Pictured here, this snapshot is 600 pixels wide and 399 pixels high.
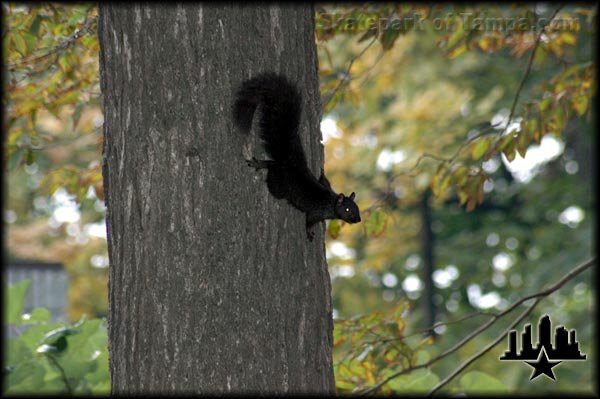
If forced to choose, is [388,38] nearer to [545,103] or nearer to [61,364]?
[545,103]

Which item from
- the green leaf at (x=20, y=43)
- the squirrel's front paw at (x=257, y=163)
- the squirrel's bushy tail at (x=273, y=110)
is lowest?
the squirrel's front paw at (x=257, y=163)

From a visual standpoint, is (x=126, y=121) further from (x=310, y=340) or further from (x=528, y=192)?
(x=528, y=192)

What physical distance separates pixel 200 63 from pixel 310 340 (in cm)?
76

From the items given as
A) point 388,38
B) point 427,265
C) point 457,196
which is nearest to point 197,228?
point 388,38

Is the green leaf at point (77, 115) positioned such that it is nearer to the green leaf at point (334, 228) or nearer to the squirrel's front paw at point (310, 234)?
the green leaf at point (334, 228)

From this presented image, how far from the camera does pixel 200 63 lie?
2.27 m

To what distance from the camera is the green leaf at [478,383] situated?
405cm

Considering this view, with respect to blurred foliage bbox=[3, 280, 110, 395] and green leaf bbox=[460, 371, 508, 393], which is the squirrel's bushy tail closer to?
blurred foliage bbox=[3, 280, 110, 395]

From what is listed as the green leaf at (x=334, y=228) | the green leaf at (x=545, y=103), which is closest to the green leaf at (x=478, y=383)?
the green leaf at (x=334, y=228)

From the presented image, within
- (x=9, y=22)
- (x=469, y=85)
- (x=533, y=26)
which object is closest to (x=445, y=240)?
(x=469, y=85)

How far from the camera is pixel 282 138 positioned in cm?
238

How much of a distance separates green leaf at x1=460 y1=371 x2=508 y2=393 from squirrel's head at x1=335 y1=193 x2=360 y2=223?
4.77 ft

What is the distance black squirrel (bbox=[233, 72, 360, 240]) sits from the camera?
90.6 inches

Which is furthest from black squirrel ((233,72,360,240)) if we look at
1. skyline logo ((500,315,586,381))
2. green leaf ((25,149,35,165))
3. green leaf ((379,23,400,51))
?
green leaf ((25,149,35,165))
